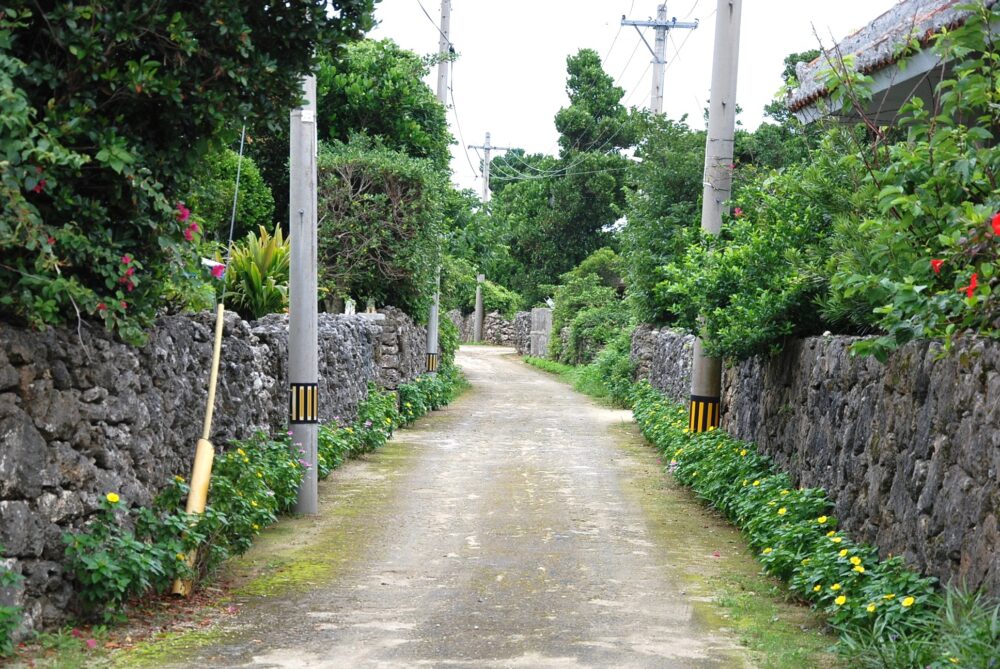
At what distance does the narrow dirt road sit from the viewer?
19.8 feet

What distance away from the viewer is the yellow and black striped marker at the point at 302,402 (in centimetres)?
1048

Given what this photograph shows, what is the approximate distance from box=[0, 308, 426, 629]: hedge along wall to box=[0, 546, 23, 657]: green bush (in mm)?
98

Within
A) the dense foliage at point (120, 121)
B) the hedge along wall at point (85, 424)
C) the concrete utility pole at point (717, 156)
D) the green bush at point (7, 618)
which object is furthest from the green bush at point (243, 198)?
the green bush at point (7, 618)

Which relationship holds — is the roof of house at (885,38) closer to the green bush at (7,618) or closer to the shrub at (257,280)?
the green bush at (7,618)

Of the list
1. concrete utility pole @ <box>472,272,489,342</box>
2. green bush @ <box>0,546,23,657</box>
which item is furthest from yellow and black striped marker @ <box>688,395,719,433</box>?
concrete utility pole @ <box>472,272,489,342</box>

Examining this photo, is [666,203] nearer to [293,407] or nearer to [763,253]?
[763,253]

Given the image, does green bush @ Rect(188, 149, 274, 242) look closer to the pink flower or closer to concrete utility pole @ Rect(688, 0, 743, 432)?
concrete utility pole @ Rect(688, 0, 743, 432)

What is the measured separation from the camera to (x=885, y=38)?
9.41 m

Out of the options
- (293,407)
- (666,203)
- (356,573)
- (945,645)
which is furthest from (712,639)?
(666,203)

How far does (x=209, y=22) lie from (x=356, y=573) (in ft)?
13.1

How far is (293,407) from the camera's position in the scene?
10.5 metres

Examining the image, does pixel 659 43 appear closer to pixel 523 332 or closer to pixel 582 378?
pixel 582 378

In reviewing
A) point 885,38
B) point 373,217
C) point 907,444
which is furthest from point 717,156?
point 373,217

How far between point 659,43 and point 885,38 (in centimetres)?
2239
